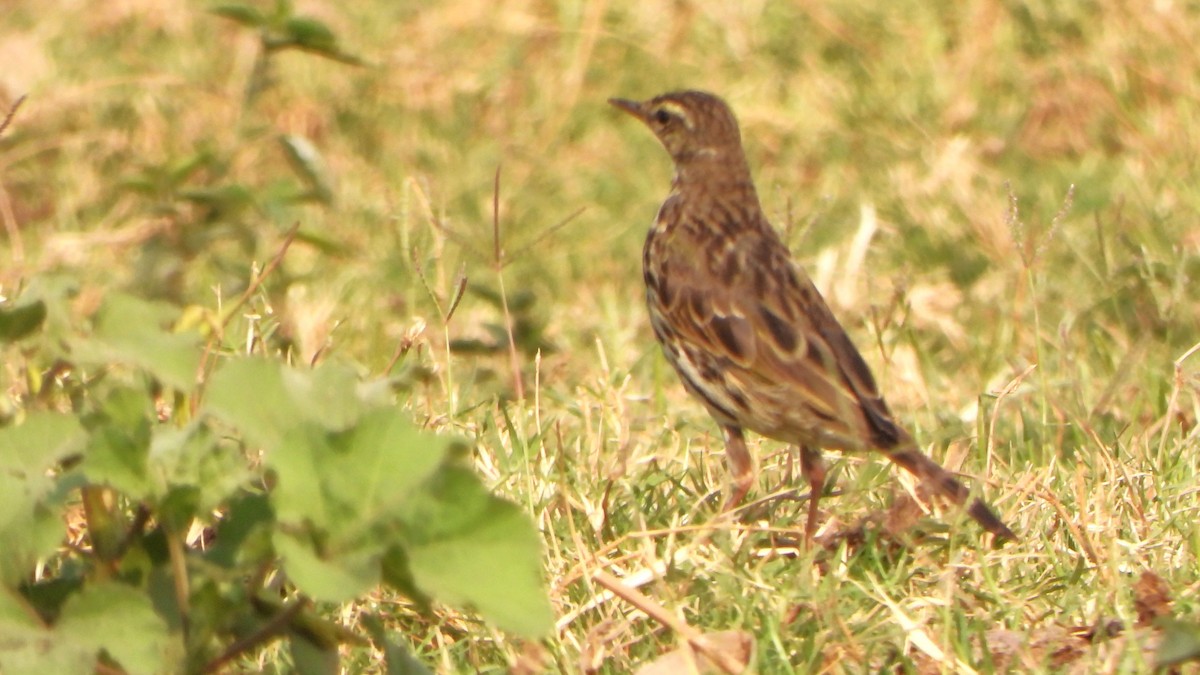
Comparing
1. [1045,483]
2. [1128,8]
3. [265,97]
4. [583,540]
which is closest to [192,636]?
[583,540]

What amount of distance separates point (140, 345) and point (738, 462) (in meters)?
2.09

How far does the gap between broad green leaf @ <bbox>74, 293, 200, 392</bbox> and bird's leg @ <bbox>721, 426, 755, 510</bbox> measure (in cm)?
164

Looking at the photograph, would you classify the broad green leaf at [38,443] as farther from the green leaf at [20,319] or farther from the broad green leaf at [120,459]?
the green leaf at [20,319]

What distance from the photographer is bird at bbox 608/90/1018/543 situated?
491 cm

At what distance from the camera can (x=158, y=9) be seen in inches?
403

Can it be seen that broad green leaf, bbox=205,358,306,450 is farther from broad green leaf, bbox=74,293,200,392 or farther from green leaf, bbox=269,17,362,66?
green leaf, bbox=269,17,362,66

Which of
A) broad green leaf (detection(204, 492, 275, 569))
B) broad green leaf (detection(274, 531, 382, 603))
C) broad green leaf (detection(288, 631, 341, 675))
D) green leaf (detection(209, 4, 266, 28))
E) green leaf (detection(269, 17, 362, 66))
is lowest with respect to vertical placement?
broad green leaf (detection(288, 631, 341, 675))

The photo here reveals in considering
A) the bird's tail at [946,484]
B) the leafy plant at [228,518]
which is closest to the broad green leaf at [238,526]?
the leafy plant at [228,518]

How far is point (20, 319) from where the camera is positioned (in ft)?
11.6

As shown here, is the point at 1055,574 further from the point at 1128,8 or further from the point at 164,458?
the point at 1128,8

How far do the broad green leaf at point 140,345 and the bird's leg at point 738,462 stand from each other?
64.4 inches

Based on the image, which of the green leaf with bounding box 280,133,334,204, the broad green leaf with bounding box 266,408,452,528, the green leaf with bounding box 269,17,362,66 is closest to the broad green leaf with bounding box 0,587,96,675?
the broad green leaf with bounding box 266,408,452,528

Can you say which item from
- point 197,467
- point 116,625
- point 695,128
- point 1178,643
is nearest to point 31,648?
point 116,625

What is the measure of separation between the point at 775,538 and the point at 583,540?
46cm
